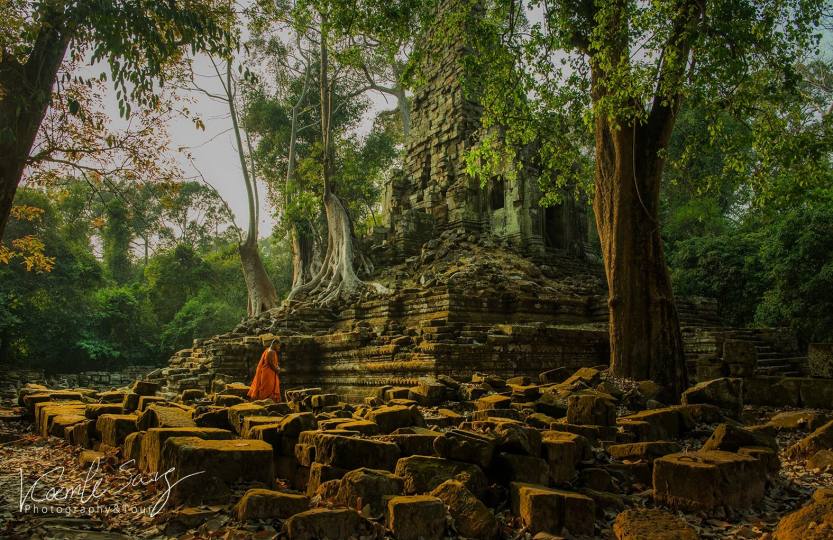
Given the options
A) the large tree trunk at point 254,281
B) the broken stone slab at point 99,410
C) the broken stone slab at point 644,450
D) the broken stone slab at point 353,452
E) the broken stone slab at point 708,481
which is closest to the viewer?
the broken stone slab at point 708,481

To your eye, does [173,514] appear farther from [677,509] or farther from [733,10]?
[733,10]

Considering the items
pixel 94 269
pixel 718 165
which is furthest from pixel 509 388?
pixel 94 269

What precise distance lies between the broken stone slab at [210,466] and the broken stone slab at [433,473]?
0.93 metres

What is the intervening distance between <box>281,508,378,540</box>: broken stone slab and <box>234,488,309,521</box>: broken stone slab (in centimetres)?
20

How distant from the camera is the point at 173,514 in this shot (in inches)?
127

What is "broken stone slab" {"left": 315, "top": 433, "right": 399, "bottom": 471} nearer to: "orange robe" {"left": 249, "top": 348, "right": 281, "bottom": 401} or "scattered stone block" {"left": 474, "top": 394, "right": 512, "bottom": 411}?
"scattered stone block" {"left": 474, "top": 394, "right": 512, "bottom": 411}

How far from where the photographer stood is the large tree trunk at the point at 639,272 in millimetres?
7465

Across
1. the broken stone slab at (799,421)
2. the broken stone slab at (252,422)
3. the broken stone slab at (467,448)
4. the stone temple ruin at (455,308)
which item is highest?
the stone temple ruin at (455,308)

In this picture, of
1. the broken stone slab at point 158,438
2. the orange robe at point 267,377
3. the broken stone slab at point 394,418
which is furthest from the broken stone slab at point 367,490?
the orange robe at point 267,377

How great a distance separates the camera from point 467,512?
3.30 meters

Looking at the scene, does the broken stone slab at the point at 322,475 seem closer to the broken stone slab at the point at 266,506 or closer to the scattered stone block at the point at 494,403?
the broken stone slab at the point at 266,506

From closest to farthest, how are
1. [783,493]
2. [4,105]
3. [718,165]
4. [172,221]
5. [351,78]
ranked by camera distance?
[783,493], [4,105], [718,165], [351,78], [172,221]

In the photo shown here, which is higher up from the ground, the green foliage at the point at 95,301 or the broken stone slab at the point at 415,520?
the green foliage at the point at 95,301

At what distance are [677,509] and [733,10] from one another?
20.5 ft
